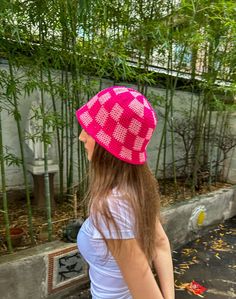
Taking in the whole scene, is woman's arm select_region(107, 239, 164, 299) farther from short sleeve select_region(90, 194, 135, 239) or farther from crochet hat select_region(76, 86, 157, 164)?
crochet hat select_region(76, 86, 157, 164)

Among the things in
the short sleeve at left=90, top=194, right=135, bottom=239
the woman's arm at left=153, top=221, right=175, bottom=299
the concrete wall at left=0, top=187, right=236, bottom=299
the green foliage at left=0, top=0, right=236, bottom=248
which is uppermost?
the green foliage at left=0, top=0, right=236, bottom=248

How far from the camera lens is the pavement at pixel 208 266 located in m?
2.40

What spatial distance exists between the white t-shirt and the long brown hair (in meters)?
0.02

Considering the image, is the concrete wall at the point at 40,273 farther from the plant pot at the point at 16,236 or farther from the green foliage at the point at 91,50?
the green foliage at the point at 91,50

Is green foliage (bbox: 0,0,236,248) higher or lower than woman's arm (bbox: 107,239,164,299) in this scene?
higher

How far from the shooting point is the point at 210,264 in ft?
9.36

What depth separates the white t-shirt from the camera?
77 centimetres

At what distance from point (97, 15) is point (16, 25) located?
0.64 m

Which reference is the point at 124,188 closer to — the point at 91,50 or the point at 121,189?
the point at 121,189

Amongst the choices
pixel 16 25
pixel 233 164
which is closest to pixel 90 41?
pixel 16 25

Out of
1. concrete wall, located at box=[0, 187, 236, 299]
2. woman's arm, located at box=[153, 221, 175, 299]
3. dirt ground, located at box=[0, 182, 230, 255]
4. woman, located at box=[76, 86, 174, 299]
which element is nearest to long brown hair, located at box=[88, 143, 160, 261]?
woman, located at box=[76, 86, 174, 299]

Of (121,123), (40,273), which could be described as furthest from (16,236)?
(121,123)

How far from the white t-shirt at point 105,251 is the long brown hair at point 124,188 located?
0.02 m

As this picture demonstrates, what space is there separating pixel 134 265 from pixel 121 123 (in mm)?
375
